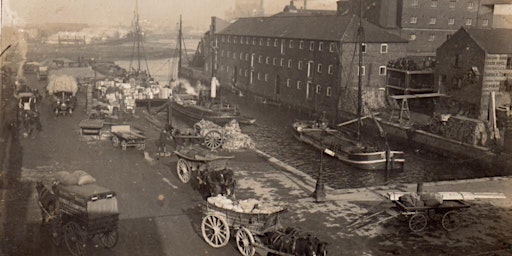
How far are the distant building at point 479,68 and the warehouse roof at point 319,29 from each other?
28.6ft

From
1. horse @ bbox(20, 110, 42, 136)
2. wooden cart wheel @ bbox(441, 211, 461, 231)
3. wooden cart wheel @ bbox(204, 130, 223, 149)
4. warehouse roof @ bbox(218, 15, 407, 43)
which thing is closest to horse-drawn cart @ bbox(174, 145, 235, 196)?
wooden cart wheel @ bbox(204, 130, 223, 149)

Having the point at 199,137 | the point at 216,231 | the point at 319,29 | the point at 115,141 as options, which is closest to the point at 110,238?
the point at 216,231

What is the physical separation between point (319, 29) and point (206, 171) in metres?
34.8

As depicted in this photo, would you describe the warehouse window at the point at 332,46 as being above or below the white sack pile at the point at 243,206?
above

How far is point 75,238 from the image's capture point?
45.8 feet

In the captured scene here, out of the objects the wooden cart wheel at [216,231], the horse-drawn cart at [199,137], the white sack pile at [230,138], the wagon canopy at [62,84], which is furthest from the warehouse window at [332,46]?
the wooden cart wheel at [216,231]

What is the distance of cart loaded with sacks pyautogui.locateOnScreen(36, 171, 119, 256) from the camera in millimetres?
13781

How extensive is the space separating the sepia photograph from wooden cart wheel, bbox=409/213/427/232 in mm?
47

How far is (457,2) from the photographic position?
51.5 meters

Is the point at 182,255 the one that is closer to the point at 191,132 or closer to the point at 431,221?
the point at 431,221

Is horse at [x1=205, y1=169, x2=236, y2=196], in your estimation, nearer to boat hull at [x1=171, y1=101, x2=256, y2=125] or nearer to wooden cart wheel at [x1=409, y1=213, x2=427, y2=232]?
wooden cart wheel at [x1=409, y1=213, x2=427, y2=232]

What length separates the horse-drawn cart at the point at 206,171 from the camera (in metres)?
18.8

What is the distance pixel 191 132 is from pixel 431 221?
14946 millimetres

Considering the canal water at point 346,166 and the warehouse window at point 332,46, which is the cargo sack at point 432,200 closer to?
the canal water at point 346,166
